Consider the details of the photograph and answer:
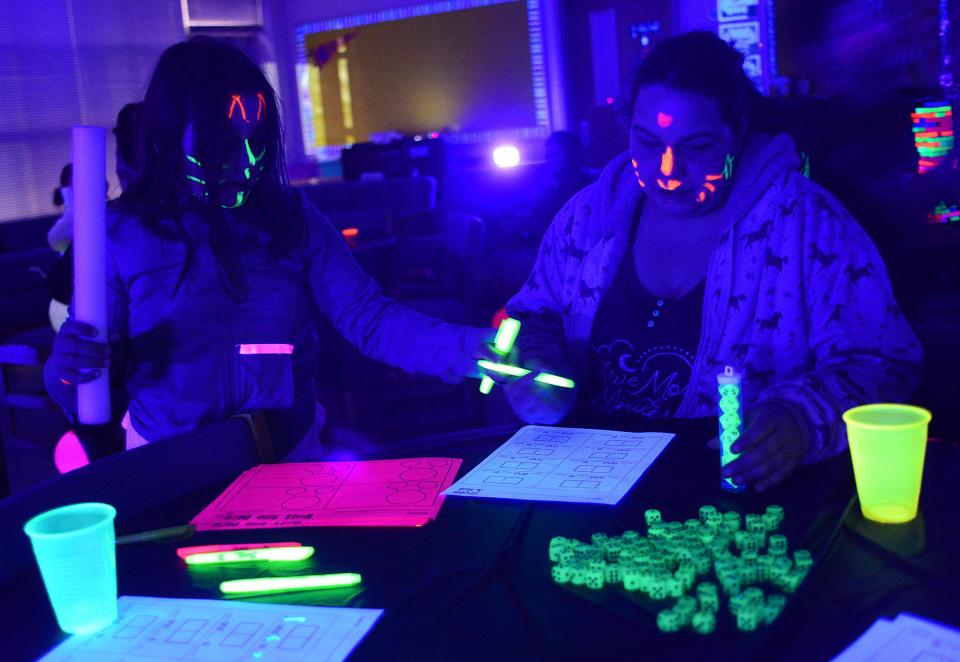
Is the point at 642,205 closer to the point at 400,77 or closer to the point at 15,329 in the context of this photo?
the point at 15,329

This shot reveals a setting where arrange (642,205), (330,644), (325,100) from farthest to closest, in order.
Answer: (325,100) → (642,205) → (330,644)

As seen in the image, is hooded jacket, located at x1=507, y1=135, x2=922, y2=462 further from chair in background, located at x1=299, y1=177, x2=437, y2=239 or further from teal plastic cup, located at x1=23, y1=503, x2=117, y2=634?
chair in background, located at x1=299, y1=177, x2=437, y2=239

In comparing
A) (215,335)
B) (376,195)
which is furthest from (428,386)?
(376,195)

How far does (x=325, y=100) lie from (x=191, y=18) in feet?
4.36

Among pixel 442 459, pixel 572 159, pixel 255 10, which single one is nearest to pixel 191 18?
pixel 255 10

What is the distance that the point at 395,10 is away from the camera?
25.9ft

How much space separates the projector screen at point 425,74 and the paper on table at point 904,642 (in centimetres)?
695

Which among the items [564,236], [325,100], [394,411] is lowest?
[394,411]

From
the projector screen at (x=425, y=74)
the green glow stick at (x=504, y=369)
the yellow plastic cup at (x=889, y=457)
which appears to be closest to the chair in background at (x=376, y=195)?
the projector screen at (x=425, y=74)

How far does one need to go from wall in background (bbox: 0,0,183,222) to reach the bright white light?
2.90 m

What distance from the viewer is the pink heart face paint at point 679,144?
5.09ft

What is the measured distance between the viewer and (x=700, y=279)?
1629 mm

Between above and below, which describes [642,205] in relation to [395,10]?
below

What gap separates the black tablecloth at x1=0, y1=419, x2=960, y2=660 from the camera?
2.67 feet
